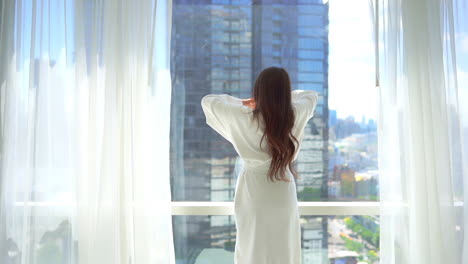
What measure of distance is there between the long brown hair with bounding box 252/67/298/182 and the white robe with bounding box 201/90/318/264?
→ 5 centimetres

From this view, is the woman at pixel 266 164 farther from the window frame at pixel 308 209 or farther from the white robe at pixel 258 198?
the window frame at pixel 308 209

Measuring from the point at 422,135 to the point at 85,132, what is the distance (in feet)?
6.57

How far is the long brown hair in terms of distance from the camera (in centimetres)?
159

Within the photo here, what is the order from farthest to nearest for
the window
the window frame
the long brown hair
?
the window
the window frame
the long brown hair

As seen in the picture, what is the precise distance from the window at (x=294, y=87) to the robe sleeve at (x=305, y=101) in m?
0.34

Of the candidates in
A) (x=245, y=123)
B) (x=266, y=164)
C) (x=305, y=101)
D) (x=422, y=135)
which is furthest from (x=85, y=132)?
(x=422, y=135)

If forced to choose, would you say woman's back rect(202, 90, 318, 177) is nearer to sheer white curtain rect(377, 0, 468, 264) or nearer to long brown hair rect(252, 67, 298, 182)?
long brown hair rect(252, 67, 298, 182)

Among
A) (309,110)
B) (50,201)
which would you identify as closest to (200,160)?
(309,110)

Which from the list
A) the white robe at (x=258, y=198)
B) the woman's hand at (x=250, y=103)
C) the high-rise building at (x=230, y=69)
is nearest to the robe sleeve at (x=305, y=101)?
the white robe at (x=258, y=198)

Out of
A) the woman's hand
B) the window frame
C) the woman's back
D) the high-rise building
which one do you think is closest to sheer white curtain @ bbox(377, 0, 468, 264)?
the window frame

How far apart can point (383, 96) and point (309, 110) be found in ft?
1.68

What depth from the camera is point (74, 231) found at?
1.83 meters

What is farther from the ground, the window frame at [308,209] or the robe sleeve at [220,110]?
the robe sleeve at [220,110]

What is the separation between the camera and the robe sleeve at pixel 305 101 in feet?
5.57
